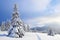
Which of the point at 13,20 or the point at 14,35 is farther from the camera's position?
the point at 13,20

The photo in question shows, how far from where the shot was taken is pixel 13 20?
41.4 meters

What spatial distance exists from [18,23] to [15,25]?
95cm

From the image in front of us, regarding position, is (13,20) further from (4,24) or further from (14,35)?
(4,24)

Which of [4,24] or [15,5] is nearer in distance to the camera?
[15,5]

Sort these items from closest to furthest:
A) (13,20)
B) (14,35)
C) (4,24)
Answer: (14,35), (13,20), (4,24)

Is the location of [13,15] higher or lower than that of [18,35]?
higher

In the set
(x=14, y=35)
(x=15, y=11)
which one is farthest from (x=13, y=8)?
(x=14, y=35)

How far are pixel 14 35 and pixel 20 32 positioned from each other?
1989mm

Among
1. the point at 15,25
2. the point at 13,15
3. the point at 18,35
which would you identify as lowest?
the point at 18,35

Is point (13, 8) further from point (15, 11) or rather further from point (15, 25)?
point (15, 25)

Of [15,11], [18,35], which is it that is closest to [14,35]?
[18,35]

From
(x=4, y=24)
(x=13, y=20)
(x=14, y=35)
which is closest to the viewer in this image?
(x=14, y=35)

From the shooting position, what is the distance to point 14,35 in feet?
127

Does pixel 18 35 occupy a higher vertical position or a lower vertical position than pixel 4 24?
lower
